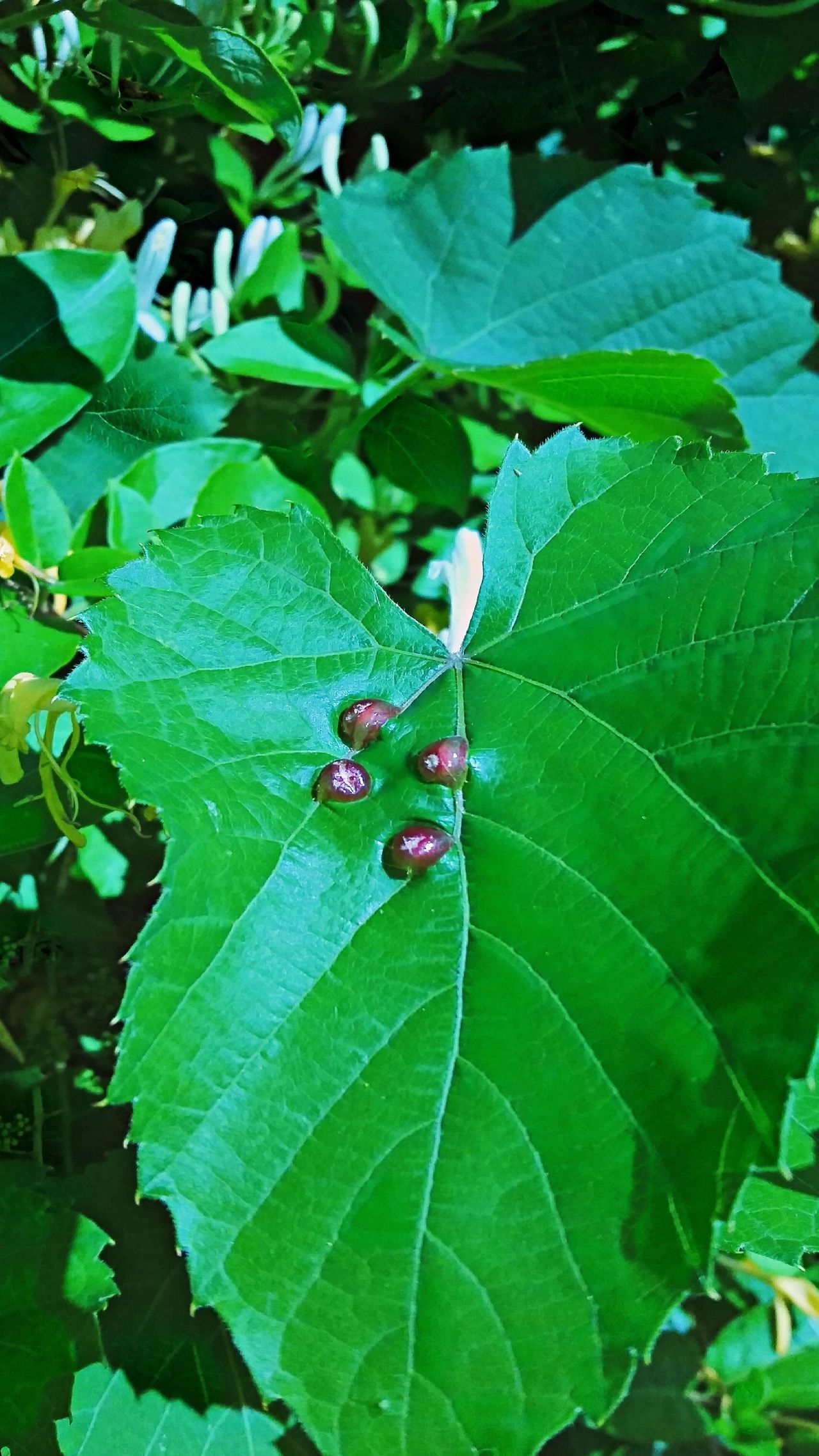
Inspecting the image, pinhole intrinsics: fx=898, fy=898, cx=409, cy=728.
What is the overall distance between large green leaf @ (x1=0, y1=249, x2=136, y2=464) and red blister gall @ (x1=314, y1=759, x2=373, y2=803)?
1.03ft

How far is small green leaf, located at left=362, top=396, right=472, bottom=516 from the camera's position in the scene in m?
0.65

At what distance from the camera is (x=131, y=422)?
59 centimetres

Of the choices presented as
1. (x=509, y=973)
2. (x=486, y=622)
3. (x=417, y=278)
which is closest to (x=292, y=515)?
(x=486, y=622)

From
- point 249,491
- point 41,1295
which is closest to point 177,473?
point 249,491

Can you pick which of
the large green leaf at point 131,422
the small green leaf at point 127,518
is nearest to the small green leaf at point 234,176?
the large green leaf at point 131,422

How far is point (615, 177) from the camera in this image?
657 mm

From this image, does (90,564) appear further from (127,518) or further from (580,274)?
(580,274)

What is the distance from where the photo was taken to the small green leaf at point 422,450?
0.65 meters

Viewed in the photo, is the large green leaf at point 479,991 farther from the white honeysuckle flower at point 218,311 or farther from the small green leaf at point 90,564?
the white honeysuckle flower at point 218,311

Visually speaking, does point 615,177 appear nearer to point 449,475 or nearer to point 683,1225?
point 449,475

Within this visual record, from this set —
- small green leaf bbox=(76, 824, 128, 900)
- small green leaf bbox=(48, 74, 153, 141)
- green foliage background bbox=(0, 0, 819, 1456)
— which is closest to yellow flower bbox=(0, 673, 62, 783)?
green foliage background bbox=(0, 0, 819, 1456)

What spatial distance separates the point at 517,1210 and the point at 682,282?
647 millimetres

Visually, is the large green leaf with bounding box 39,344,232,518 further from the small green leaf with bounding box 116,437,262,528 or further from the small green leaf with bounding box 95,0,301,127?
the small green leaf with bounding box 95,0,301,127

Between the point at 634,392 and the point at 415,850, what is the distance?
343 millimetres
